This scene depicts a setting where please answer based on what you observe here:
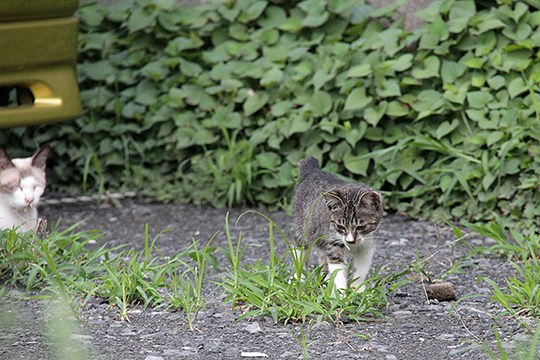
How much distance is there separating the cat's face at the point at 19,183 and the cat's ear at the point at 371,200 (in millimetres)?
2155

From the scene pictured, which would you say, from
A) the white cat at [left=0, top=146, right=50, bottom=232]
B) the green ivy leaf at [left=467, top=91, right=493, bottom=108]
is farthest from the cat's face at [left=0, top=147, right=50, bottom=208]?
the green ivy leaf at [left=467, top=91, right=493, bottom=108]

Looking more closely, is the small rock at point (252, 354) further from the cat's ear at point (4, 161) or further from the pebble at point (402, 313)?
the cat's ear at point (4, 161)

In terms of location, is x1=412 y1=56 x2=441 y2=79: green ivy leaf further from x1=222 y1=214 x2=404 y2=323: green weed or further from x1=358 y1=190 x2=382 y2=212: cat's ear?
x1=222 y1=214 x2=404 y2=323: green weed

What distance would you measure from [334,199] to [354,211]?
0.38 feet

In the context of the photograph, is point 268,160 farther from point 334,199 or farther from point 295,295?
point 295,295

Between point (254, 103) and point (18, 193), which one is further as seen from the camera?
point (254, 103)

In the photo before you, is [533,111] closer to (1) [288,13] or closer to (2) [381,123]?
(2) [381,123]

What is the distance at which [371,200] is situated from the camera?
4691 millimetres

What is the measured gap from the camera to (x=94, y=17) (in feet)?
25.5

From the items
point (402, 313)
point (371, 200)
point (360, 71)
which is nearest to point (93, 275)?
point (371, 200)

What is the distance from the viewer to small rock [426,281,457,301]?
15.7 ft

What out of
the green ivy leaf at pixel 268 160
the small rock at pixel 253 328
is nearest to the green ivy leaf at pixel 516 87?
the green ivy leaf at pixel 268 160

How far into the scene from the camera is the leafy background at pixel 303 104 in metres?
6.37

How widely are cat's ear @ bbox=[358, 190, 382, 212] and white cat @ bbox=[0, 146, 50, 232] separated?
82.5 inches
